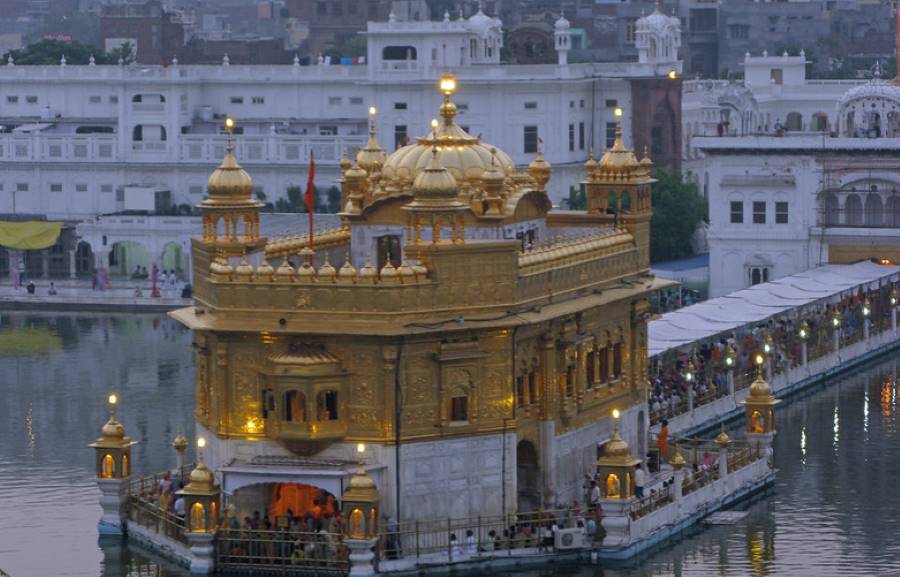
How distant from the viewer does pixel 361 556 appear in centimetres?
4944

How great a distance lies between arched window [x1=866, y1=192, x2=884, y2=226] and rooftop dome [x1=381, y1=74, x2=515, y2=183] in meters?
40.4

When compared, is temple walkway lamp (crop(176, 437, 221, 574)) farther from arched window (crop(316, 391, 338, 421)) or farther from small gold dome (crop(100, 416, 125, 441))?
small gold dome (crop(100, 416, 125, 441))

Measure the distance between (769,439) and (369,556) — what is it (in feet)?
46.7

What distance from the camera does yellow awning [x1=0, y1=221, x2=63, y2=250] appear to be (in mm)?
107562

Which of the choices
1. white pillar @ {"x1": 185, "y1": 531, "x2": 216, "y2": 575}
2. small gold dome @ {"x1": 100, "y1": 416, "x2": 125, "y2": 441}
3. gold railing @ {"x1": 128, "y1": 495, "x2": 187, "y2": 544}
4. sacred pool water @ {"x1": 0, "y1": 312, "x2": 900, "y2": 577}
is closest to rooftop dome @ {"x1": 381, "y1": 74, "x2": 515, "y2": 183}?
small gold dome @ {"x1": 100, "y1": 416, "x2": 125, "y2": 441}

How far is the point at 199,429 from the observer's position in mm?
54281

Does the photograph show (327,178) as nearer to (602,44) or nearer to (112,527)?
(112,527)

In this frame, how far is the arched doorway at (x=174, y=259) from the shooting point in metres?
107

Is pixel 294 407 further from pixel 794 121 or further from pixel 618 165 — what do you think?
pixel 794 121

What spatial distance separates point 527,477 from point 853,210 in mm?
43756

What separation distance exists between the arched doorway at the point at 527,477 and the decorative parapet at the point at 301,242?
6072mm

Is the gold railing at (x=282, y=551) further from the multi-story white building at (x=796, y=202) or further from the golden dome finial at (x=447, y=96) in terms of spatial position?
the multi-story white building at (x=796, y=202)

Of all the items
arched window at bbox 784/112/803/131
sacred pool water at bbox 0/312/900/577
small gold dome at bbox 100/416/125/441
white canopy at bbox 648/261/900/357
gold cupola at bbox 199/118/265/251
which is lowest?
sacred pool water at bbox 0/312/900/577

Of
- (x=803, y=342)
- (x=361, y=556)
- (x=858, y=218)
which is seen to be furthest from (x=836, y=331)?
(x=361, y=556)
